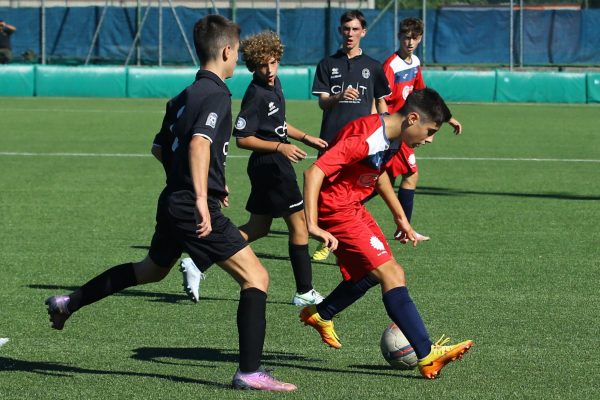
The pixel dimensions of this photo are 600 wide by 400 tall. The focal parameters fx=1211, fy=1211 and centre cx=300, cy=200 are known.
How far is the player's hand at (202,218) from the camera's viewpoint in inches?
232

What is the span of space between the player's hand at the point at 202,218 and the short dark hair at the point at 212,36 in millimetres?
771

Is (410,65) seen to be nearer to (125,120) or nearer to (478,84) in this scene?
(125,120)

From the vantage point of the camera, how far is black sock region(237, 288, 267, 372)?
6117 millimetres

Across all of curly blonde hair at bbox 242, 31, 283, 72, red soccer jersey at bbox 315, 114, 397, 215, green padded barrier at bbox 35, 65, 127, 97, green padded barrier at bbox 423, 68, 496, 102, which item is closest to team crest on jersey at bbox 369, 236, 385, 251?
red soccer jersey at bbox 315, 114, 397, 215

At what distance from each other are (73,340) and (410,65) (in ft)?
19.7

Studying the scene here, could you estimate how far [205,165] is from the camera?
594cm

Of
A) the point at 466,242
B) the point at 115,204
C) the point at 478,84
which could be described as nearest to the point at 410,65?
the point at 466,242

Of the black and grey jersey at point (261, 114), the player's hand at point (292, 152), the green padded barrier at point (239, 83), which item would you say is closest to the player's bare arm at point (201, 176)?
the player's hand at point (292, 152)

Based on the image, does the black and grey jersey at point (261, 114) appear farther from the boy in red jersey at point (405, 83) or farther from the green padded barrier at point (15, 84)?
the green padded barrier at point (15, 84)

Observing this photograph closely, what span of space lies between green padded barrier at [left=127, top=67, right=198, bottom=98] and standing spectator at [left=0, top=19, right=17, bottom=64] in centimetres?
656

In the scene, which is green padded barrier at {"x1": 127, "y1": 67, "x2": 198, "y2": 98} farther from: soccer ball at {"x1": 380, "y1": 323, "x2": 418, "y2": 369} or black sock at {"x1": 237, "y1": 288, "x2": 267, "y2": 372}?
black sock at {"x1": 237, "y1": 288, "x2": 267, "y2": 372}

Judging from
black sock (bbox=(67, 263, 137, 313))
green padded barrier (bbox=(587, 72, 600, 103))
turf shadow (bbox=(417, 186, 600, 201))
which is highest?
black sock (bbox=(67, 263, 137, 313))

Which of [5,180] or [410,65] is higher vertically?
[410,65]

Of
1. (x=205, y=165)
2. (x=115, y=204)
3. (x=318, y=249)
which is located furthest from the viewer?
(x=115, y=204)
